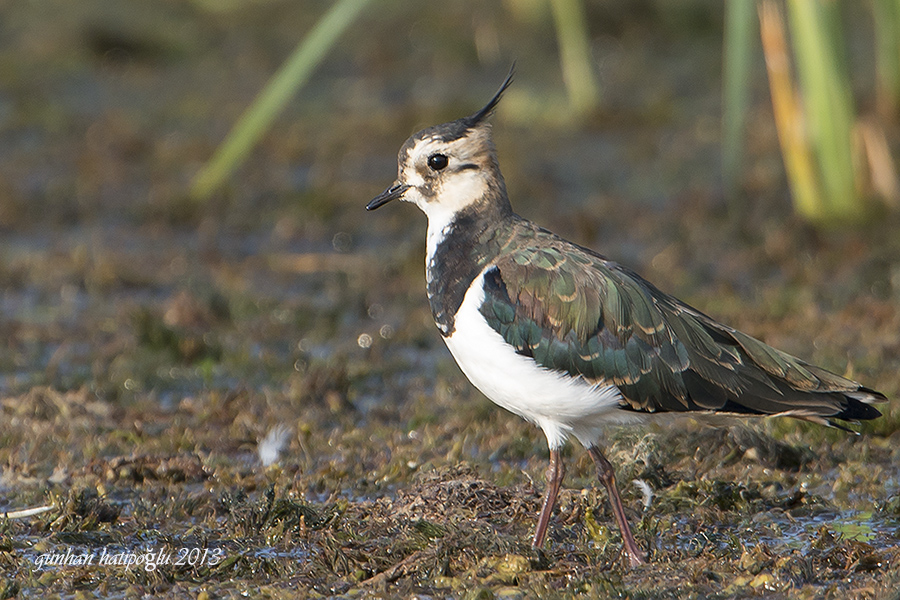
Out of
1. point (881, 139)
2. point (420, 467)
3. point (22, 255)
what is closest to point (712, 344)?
point (420, 467)

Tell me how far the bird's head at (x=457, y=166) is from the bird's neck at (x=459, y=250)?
4cm

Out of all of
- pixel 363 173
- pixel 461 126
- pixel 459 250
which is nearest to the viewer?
pixel 459 250

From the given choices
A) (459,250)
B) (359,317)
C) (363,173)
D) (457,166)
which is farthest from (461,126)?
(363,173)

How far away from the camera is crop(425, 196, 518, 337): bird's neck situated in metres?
5.18

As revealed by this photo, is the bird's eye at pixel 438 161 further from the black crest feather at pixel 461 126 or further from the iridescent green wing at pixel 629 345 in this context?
the iridescent green wing at pixel 629 345

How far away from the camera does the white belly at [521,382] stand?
4.96m

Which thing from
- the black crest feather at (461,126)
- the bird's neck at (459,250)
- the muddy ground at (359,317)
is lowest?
the muddy ground at (359,317)

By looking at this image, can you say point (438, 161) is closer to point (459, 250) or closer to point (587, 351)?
point (459, 250)

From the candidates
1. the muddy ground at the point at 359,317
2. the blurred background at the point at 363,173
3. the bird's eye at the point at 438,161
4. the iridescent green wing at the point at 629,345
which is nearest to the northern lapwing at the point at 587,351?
the iridescent green wing at the point at 629,345

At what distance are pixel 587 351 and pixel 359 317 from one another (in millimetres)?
3881

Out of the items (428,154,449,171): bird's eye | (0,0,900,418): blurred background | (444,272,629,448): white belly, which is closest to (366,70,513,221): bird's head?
(428,154,449,171): bird's eye

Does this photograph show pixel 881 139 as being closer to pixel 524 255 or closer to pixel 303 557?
pixel 524 255

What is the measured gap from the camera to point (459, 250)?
530cm

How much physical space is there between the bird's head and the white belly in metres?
0.53
